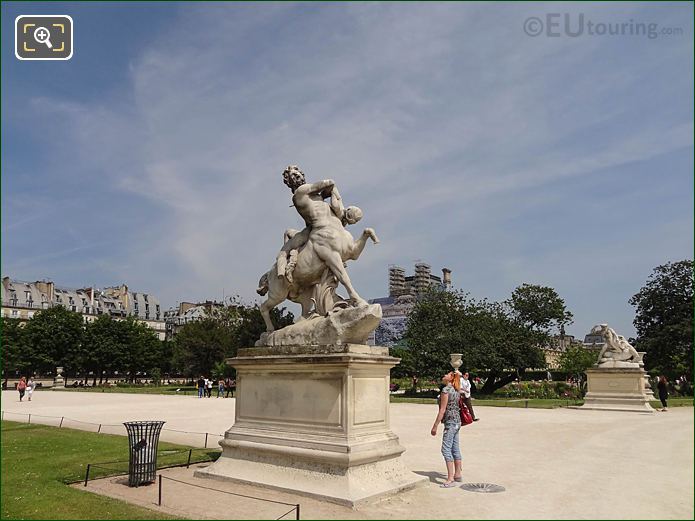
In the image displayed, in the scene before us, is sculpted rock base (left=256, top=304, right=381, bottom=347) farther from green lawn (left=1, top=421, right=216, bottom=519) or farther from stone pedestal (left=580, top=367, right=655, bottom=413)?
stone pedestal (left=580, top=367, right=655, bottom=413)

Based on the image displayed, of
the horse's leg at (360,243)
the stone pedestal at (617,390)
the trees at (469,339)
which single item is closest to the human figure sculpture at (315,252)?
the horse's leg at (360,243)

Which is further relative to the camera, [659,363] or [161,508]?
[659,363]

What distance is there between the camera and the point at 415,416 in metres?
20.5

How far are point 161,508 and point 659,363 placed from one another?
4535 cm

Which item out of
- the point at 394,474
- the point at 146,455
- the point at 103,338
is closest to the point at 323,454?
the point at 394,474

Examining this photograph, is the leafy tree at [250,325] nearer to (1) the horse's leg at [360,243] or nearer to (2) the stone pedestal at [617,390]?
(2) the stone pedestal at [617,390]

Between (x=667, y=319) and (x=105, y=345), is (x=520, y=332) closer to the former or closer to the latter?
(x=667, y=319)

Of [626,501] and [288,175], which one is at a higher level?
[288,175]

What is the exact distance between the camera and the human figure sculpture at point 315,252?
899cm

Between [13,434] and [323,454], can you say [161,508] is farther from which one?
[13,434]

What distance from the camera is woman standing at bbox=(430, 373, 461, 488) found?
Answer: 8.41 m

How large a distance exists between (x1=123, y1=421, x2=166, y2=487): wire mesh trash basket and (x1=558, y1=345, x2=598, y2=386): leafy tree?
45.1m

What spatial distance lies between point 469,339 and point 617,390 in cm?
1323

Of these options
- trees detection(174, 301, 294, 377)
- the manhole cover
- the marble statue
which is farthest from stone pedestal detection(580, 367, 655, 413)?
trees detection(174, 301, 294, 377)
